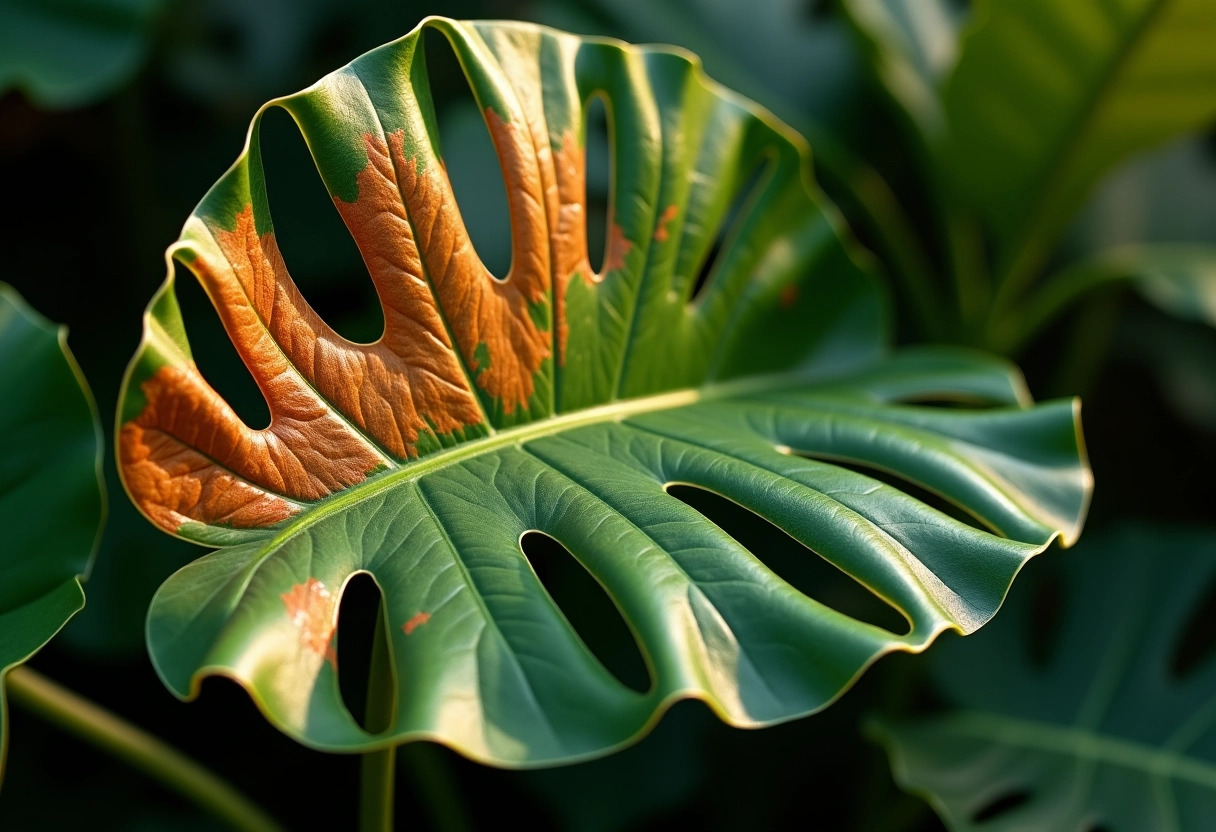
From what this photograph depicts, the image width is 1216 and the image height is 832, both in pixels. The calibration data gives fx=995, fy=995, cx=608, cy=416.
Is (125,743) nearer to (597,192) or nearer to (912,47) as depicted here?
(597,192)

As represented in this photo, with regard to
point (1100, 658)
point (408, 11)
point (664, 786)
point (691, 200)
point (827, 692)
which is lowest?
point (664, 786)

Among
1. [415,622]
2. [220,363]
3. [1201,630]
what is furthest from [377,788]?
[1201,630]

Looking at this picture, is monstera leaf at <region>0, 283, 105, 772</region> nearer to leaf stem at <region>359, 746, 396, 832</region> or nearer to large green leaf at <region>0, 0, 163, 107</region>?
leaf stem at <region>359, 746, 396, 832</region>

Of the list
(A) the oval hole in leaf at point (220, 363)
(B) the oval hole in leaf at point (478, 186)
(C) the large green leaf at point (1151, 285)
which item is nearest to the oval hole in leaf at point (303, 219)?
(A) the oval hole in leaf at point (220, 363)

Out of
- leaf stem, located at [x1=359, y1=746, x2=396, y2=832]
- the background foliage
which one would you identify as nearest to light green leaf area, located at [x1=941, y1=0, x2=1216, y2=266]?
the background foliage

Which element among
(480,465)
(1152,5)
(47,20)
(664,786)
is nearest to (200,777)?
(480,465)

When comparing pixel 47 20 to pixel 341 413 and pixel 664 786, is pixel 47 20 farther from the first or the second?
pixel 664 786
